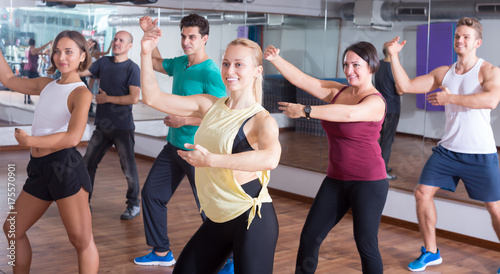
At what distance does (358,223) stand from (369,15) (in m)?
3.05

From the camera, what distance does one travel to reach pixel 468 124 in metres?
3.76

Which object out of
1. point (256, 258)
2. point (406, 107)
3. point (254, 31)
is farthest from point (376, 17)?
point (256, 258)

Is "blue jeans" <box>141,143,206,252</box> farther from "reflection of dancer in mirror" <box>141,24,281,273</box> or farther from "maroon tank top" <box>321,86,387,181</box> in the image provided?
"reflection of dancer in mirror" <box>141,24,281,273</box>

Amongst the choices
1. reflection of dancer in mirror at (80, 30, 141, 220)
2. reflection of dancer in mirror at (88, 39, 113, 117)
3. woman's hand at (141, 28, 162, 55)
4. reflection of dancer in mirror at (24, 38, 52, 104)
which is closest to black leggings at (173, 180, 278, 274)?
woman's hand at (141, 28, 162, 55)

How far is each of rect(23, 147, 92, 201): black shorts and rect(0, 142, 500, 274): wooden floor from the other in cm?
108

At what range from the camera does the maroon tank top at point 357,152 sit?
2881mm

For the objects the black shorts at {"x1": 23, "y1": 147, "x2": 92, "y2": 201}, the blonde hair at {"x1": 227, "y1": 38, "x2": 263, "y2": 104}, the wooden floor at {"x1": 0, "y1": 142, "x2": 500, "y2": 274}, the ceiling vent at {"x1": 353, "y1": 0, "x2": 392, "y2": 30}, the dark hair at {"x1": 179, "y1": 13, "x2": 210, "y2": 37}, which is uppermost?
the ceiling vent at {"x1": 353, "y1": 0, "x2": 392, "y2": 30}

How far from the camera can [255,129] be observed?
214 cm

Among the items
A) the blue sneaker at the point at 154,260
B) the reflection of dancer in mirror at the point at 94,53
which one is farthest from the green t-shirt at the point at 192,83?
the reflection of dancer in mirror at the point at 94,53

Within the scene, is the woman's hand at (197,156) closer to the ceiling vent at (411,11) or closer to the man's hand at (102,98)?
the man's hand at (102,98)

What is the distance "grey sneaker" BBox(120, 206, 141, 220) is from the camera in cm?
494

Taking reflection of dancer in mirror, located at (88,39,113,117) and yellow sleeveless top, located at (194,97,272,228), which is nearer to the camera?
yellow sleeveless top, located at (194,97,272,228)

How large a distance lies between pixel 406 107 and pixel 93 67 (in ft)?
9.27

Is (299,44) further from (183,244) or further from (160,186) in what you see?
(160,186)
